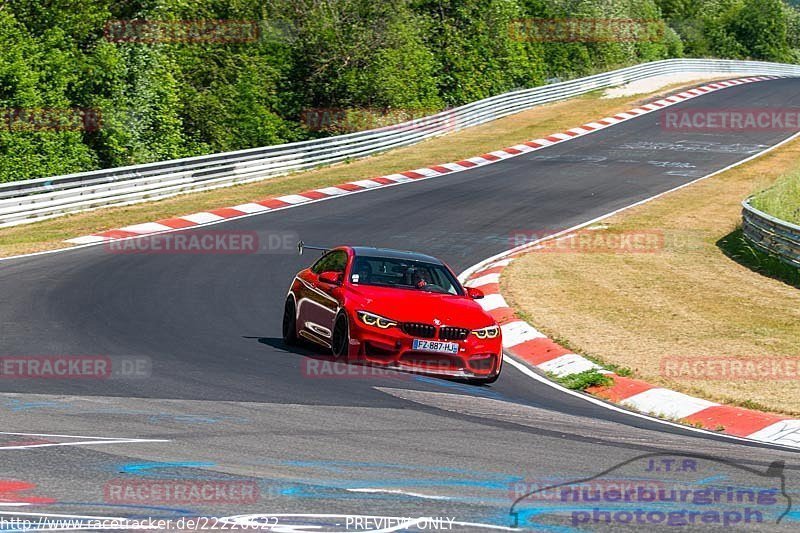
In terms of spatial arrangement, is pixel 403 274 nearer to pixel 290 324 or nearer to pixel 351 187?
pixel 290 324

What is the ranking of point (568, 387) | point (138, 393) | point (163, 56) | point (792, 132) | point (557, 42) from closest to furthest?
point (138, 393), point (568, 387), point (163, 56), point (792, 132), point (557, 42)

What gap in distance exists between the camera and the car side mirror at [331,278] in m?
13.6

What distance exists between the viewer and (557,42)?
65.9 metres

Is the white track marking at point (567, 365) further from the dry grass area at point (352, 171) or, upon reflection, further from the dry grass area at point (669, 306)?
the dry grass area at point (352, 171)

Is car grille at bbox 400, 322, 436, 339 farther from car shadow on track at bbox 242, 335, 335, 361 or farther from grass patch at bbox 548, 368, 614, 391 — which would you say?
grass patch at bbox 548, 368, 614, 391

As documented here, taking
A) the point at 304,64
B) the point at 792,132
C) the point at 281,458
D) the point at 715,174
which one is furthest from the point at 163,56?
the point at 281,458

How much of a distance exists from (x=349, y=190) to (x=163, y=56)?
12398mm

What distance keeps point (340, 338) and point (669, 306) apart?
6833 mm

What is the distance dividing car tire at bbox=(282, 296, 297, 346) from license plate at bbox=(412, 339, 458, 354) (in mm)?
2329

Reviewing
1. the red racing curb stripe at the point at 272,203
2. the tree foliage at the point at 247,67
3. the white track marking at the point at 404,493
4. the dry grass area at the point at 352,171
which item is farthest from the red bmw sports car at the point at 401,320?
the tree foliage at the point at 247,67

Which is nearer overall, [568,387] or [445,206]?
[568,387]

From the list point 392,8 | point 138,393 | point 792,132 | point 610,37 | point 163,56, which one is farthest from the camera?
point 610,37

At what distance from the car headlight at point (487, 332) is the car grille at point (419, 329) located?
1.58 feet

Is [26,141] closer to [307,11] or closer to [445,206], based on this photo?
[445,206]
